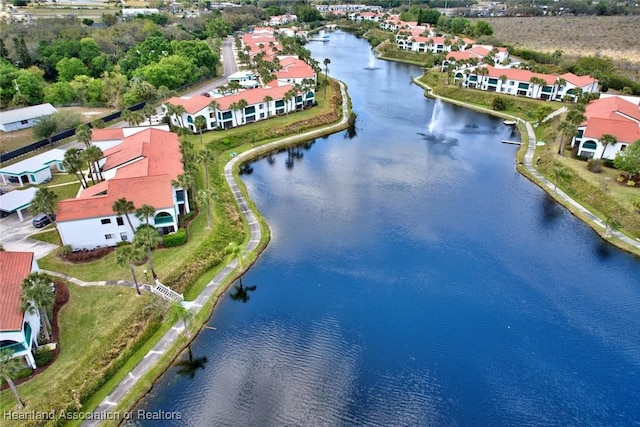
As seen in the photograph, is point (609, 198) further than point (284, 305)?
Yes

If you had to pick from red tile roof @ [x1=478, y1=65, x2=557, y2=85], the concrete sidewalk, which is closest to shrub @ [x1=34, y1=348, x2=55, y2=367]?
the concrete sidewalk

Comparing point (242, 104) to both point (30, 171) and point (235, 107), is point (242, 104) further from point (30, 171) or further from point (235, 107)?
point (30, 171)

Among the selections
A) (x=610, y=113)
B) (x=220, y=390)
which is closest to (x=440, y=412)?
(x=220, y=390)

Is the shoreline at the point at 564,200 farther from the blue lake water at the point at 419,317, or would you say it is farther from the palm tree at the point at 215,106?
the palm tree at the point at 215,106

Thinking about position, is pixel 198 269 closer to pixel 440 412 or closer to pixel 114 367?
pixel 114 367

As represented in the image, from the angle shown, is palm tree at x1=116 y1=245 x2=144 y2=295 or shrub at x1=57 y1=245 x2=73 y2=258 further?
shrub at x1=57 y1=245 x2=73 y2=258

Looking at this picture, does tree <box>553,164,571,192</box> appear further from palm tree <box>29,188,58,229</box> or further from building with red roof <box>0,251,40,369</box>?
palm tree <box>29,188,58,229</box>

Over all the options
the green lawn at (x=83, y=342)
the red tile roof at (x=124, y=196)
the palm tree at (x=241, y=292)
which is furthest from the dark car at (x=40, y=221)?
the palm tree at (x=241, y=292)
